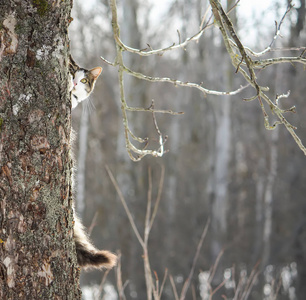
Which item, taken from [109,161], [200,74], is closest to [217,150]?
[200,74]

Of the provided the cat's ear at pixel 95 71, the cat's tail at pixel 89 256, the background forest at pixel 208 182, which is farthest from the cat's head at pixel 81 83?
the background forest at pixel 208 182

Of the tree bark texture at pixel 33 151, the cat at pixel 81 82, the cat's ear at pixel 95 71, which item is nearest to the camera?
the tree bark texture at pixel 33 151

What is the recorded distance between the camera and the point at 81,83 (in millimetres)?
3412

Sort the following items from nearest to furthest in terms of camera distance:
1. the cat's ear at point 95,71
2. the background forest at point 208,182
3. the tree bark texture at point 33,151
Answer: the tree bark texture at point 33,151, the cat's ear at point 95,71, the background forest at point 208,182

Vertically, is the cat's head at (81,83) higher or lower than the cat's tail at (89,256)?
higher

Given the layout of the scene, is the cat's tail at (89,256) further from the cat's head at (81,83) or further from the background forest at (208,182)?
the background forest at (208,182)

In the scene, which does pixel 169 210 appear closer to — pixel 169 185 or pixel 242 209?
pixel 169 185

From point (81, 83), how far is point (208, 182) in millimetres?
8564

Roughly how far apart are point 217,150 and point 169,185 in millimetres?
4555

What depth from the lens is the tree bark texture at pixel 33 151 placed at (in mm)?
1870

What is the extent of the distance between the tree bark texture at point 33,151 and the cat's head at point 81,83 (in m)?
1.33

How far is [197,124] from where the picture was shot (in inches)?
619

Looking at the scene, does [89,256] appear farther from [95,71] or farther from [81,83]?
Answer: [95,71]

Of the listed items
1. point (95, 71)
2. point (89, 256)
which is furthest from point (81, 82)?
point (89, 256)
